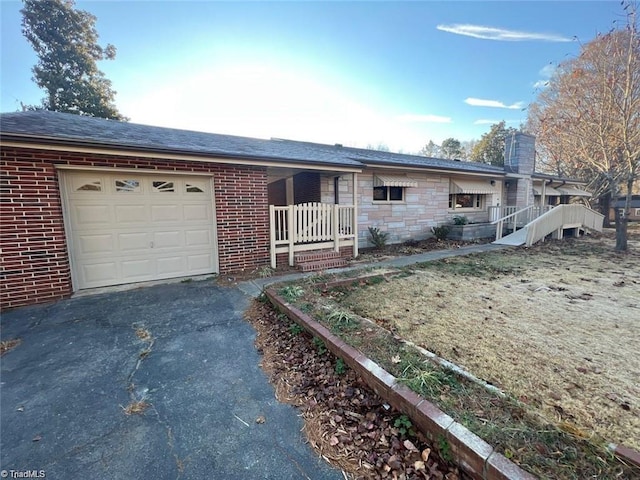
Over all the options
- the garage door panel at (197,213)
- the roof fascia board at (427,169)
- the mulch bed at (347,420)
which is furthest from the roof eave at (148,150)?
the mulch bed at (347,420)

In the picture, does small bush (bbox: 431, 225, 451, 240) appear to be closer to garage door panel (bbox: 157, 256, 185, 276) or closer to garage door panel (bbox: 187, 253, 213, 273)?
garage door panel (bbox: 187, 253, 213, 273)

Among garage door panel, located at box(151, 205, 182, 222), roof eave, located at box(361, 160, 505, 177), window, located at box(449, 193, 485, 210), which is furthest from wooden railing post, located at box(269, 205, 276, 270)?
window, located at box(449, 193, 485, 210)

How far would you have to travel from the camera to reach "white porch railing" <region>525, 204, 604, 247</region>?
984 centimetres

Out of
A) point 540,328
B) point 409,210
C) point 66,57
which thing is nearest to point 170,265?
point 540,328

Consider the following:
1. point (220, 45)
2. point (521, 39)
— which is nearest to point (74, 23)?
point (220, 45)

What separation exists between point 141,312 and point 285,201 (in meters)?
7.06

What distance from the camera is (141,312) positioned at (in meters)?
4.23

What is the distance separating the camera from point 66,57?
1883 cm

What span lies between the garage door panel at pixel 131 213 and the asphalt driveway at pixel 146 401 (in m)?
1.99

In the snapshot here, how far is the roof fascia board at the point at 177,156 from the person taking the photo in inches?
170

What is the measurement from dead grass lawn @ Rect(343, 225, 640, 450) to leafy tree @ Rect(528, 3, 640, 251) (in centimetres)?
513

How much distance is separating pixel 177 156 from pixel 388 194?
7.04 m

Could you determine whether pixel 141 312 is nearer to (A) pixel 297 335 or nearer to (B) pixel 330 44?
(A) pixel 297 335

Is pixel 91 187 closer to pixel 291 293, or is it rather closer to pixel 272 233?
pixel 272 233
